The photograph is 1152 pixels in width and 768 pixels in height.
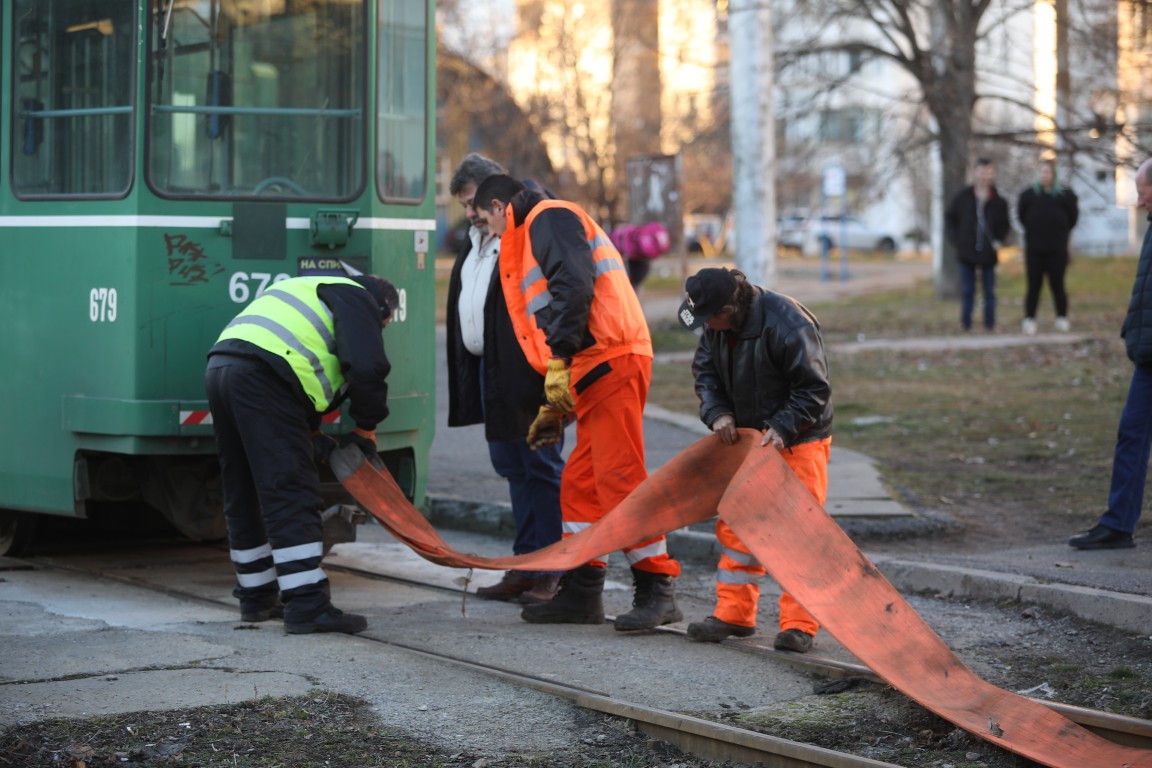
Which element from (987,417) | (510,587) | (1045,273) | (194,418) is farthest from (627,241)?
(194,418)

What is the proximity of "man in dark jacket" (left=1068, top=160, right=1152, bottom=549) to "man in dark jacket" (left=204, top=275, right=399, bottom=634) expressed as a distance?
3445 millimetres

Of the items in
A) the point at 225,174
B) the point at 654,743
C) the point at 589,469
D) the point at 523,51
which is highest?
the point at 523,51

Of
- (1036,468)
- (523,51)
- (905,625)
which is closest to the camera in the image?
(905,625)

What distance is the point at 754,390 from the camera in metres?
5.98

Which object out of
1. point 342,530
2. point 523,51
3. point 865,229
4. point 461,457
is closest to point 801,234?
point 865,229

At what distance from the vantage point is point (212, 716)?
495cm

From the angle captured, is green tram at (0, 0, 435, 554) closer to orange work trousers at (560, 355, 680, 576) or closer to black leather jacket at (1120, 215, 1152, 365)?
orange work trousers at (560, 355, 680, 576)

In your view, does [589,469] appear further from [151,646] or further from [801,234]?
[801,234]

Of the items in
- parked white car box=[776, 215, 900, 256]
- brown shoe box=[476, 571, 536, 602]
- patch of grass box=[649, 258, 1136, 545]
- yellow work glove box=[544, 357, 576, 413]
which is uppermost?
parked white car box=[776, 215, 900, 256]

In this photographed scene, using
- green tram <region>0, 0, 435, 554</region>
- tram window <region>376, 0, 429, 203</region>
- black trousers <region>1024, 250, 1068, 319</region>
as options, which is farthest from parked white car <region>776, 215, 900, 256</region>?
green tram <region>0, 0, 435, 554</region>

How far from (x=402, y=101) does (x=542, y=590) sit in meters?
2.31

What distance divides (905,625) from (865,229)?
53.4 m

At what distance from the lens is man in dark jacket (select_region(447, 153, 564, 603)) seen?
6773mm

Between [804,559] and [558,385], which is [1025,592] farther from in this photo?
[558,385]
